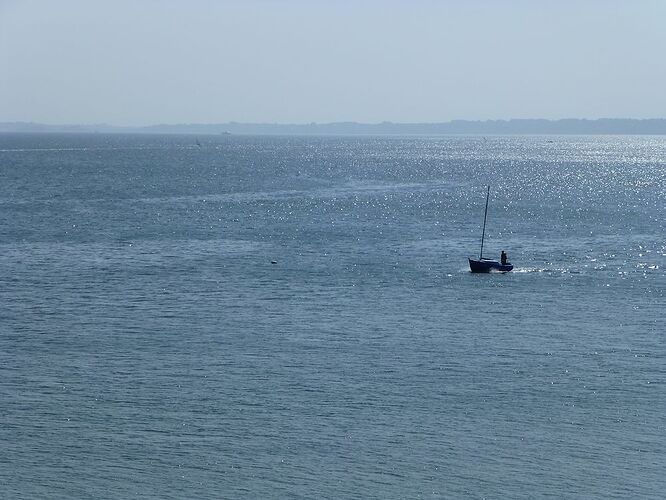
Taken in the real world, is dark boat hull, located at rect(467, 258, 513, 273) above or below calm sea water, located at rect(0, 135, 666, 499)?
above

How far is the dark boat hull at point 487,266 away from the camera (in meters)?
88.2

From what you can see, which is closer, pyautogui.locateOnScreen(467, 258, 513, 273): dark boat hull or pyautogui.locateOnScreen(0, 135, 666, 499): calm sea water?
pyautogui.locateOnScreen(0, 135, 666, 499): calm sea water

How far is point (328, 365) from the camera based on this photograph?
5778 cm

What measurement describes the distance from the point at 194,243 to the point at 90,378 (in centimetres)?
5034

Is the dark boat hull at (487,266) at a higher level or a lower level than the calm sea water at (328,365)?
higher

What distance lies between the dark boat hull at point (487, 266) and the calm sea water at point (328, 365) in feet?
3.16

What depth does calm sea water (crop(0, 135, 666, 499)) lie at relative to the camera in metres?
43.5

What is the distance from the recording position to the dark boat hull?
8825 centimetres

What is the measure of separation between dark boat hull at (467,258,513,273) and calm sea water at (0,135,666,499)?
0.96 metres

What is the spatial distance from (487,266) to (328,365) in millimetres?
33880

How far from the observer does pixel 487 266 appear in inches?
3474

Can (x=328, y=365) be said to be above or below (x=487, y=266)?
below

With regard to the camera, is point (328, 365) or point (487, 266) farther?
point (487, 266)

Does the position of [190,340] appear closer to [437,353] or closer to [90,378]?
[90,378]
